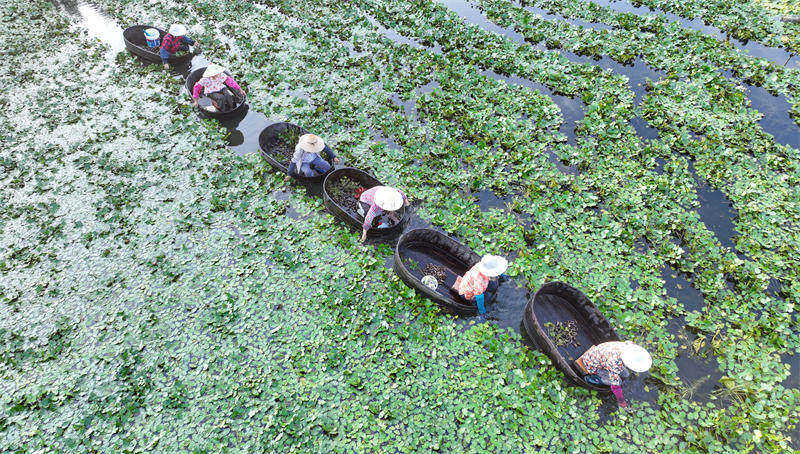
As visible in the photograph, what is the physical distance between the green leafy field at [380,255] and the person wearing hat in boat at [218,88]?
0.91 meters

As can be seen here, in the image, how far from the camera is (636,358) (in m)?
5.99

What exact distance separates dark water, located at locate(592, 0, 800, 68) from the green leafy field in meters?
0.93

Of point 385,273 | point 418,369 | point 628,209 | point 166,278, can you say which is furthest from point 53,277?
point 628,209

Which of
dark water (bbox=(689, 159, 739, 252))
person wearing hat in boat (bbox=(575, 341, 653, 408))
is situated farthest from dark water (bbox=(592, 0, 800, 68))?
person wearing hat in boat (bbox=(575, 341, 653, 408))

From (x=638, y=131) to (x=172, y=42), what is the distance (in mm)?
17513

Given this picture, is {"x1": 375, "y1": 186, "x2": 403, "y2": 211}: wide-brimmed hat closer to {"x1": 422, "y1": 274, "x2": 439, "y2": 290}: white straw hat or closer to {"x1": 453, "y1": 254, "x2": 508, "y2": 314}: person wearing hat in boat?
{"x1": 422, "y1": 274, "x2": 439, "y2": 290}: white straw hat

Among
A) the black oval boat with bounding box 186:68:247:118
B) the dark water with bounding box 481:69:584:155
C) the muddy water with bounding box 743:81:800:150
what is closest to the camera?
the muddy water with bounding box 743:81:800:150

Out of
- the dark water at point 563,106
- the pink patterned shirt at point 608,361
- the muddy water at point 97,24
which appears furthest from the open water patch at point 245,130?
the pink patterned shirt at point 608,361

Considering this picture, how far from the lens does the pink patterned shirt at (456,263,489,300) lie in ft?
24.2

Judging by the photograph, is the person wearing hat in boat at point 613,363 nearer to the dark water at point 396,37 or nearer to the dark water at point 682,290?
the dark water at point 682,290

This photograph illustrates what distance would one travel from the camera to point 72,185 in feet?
35.6

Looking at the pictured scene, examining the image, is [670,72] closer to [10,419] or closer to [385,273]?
[385,273]

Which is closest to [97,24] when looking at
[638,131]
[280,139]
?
[280,139]

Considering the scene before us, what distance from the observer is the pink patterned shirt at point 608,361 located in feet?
20.7
